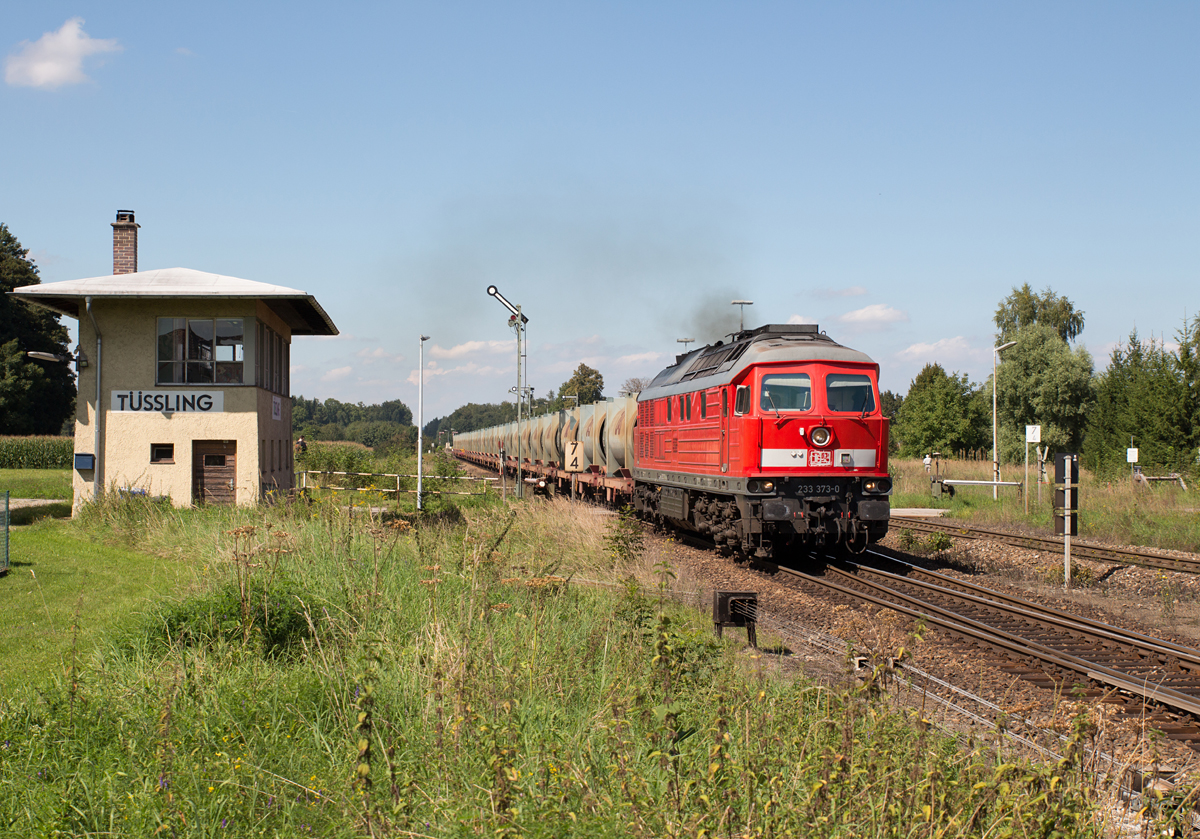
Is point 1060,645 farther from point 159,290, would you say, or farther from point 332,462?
point 332,462

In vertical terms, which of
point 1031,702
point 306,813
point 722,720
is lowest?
point 1031,702

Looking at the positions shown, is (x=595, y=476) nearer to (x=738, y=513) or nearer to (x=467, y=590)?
(x=738, y=513)

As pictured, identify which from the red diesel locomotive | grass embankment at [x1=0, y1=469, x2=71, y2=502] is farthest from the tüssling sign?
the red diesel locomotive

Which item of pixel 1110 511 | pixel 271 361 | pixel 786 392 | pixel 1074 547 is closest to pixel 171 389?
pixel 271 361

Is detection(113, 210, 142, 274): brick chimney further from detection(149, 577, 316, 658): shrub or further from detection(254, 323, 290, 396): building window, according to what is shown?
detection(149, 577, 316, 658): shrub

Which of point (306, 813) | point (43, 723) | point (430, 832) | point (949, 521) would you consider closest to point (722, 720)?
point (430, 832)

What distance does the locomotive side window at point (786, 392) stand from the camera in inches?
529

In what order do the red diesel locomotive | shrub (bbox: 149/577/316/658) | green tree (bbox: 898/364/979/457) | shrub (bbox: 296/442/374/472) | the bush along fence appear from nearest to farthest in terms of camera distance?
shrub (bbox: 149/577/316/658) → the red diesel locomotive → shrub (bbox: 296/442/374/472) → the bush along fence → green tree (bbox: 898/364/979/457)

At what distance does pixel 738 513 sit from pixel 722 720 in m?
10.3

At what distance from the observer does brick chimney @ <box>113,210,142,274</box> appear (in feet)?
69.4

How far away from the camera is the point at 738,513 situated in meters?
14.2

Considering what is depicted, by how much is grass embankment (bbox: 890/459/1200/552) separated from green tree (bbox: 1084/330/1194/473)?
10.6 meters

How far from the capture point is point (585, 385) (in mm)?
102500

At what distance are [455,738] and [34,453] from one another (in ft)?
170
